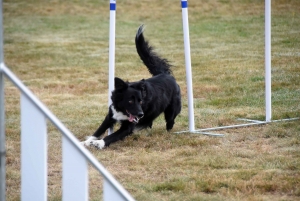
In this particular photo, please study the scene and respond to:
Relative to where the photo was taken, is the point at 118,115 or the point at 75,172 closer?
the point at 75,172

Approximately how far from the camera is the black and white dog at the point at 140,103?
19.4 ft

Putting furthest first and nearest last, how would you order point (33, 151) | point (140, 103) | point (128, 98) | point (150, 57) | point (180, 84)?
point (180, 84)
point (150, 57)
point (140, 103)
point (128, 98)
point (33, 151)

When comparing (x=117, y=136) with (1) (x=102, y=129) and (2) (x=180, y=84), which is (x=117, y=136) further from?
(2) (x=180, y=84)

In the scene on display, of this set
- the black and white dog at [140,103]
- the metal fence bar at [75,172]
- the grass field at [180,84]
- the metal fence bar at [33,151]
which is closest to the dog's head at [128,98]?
the black and white dog at [140,103]

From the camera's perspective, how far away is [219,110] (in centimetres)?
777

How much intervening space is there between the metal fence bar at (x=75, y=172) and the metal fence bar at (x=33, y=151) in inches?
4.6

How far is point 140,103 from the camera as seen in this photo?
5992 millimetres

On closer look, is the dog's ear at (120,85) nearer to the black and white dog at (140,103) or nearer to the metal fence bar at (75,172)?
the black and white dog at (140,103)

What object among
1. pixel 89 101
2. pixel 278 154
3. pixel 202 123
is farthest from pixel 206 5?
pixel 278 154

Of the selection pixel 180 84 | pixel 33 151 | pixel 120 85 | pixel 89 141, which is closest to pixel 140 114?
pixel 120 85

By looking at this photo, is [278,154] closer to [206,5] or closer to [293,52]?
[293,52]

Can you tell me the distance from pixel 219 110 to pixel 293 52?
6176mm

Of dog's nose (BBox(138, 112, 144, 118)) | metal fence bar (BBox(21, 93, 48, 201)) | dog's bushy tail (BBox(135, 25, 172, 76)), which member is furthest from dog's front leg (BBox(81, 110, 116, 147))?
metal fence bar (BBox(21, 93, 48, 201))

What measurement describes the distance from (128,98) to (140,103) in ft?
0.57
